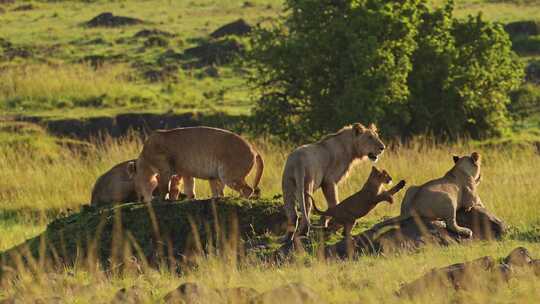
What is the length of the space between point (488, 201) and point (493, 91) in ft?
32.0

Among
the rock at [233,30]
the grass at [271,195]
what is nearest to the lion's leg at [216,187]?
the grass at [271,195]

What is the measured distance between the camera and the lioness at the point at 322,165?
10.3 meters

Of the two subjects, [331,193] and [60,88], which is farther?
[60,88]

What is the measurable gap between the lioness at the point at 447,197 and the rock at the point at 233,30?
80.7 feet

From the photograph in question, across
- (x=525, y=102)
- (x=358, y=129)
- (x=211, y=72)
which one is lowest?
(x=211, y=72)

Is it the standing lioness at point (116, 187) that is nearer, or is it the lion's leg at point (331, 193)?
the lion's leg at point (331, 193)

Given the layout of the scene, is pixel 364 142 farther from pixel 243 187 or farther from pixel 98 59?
pixel 98 59

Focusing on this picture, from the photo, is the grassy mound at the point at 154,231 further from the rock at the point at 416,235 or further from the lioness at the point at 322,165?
the rock at the point at 416,235

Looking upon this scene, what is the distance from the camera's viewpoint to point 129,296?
746 centimetres

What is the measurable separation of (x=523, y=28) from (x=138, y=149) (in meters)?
17.8

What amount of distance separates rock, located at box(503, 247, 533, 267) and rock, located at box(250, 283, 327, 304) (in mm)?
1659

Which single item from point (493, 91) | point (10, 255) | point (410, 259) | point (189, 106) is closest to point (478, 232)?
point (410, 259)

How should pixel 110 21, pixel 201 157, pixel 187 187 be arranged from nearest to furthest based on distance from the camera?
pixel 201 157
pixel 187 187
pixel 110 21

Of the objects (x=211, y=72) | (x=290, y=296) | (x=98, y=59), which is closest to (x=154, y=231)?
(x=290, y=296)
